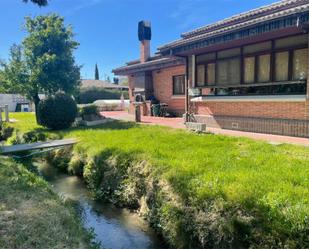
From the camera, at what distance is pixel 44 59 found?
15.6m

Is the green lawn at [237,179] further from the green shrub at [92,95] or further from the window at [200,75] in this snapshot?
the green shrub at [92,95]

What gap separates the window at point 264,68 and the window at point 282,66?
352mm

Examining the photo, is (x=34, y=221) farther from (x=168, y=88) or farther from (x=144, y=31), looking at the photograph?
(x=144, y=31)

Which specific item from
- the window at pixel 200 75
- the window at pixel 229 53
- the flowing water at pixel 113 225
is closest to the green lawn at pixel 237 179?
the flowing water at pixel 113 225

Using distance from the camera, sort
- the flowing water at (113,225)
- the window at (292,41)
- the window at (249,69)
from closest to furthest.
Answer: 1. the flowing water at (113,225)
2. the window at (292,41)
3. the window at (249,69)

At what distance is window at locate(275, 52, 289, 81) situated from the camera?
9806mm

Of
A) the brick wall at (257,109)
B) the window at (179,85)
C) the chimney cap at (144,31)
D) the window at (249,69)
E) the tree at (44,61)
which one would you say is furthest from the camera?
the chimney cap at (144,31)

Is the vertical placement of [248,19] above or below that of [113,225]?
above

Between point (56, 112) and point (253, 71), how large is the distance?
9.87 m

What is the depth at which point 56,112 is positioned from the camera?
14477 millimetres

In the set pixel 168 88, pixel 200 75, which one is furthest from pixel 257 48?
pixel 168 88

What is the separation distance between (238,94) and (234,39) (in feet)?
8.14

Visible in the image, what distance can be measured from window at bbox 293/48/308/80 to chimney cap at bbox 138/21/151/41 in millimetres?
13953

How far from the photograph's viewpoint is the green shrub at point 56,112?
14.5 m
